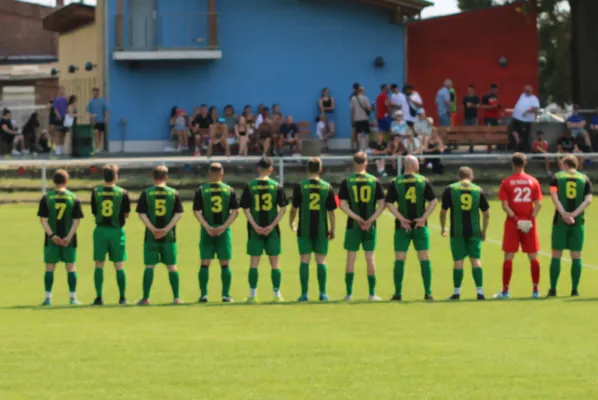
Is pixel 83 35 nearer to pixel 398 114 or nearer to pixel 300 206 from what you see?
pixel 398 114

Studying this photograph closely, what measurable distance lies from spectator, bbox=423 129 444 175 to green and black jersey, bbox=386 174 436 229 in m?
19.2

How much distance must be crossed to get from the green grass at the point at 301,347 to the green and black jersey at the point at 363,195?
1141 mm

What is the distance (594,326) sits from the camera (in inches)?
612

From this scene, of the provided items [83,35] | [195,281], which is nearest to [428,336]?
[195,281]

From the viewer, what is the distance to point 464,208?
18922 millimetres

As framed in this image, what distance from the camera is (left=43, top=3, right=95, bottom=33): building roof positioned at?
49.8 m

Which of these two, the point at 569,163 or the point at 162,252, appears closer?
the point at 162,252

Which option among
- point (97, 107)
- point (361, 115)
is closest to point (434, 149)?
point (361, 115)

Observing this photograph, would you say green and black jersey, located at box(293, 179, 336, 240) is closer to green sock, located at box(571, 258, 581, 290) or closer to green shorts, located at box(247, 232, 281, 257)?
green shorts, located at box(247, 232, 281, 257)

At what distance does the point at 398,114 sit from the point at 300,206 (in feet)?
63.8

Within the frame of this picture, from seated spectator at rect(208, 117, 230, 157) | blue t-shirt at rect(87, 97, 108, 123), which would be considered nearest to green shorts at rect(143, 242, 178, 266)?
seated spectator at rect(208, 117, 230, 157)

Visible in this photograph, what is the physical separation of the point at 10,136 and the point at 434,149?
13.0 metres

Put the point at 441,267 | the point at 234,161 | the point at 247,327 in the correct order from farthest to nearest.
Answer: the point at 234,161 < the point at 441,267 < the point at 247,327

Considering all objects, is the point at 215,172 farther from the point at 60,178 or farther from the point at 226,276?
the point at 60,178
